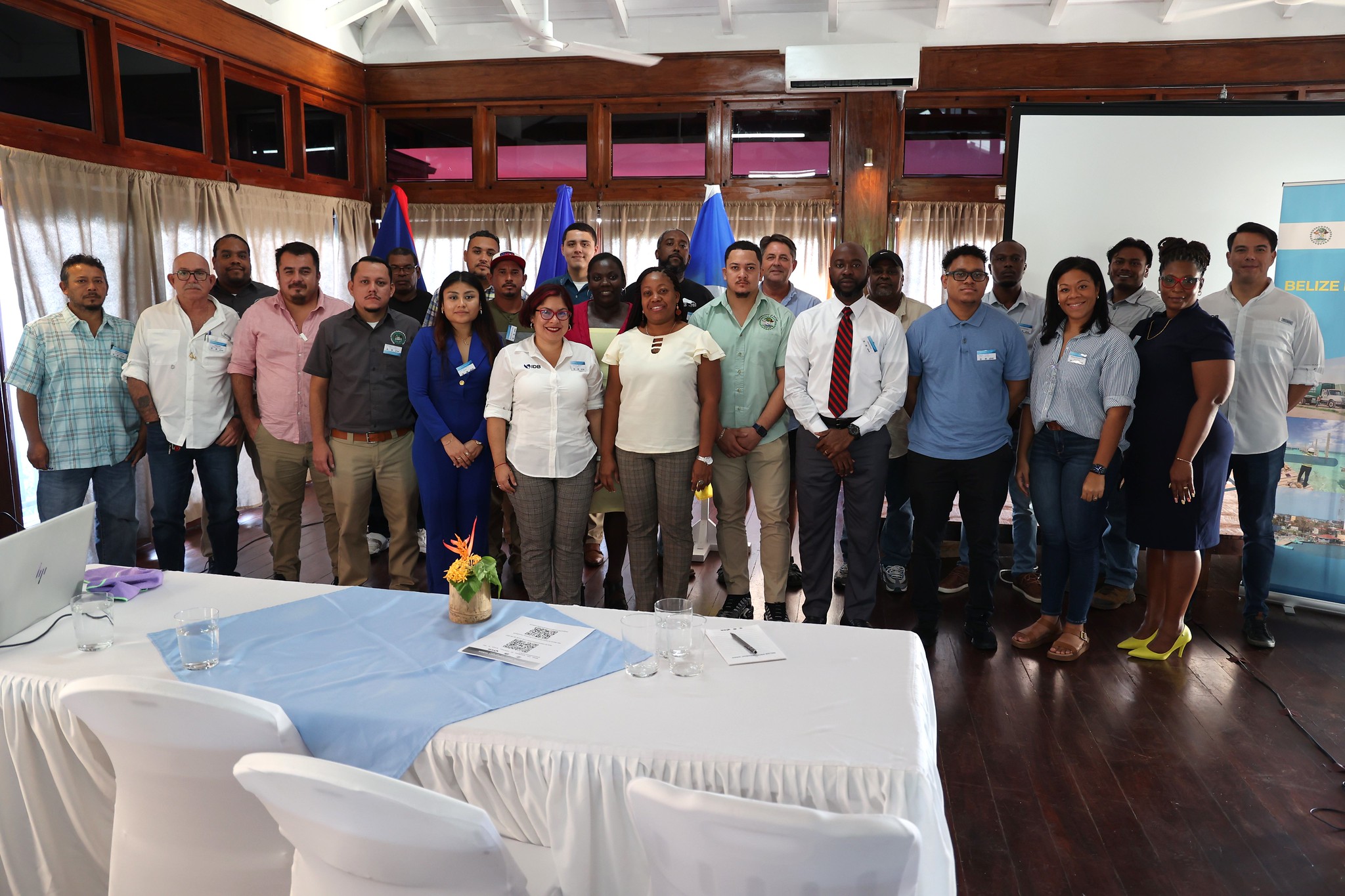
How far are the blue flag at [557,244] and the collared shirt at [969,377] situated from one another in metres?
2.30

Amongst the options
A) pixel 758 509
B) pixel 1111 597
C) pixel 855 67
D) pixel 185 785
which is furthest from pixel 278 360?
pixel 855 67

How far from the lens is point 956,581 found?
4.43m

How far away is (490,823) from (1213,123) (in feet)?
17.5

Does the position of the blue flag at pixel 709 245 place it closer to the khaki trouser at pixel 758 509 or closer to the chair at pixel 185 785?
the khaki trouser at pixel 758 509

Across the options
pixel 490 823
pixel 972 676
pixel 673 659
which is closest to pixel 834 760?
pixel 673 659

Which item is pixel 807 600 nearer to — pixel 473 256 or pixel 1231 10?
pixel 473 256

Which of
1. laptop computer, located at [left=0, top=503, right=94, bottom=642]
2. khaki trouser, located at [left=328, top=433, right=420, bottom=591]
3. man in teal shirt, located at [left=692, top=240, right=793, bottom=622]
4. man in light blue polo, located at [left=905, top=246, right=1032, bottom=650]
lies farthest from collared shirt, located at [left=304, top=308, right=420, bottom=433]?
man in light blue polo, located at [left=905, top=246, right=1032, bottom=650]

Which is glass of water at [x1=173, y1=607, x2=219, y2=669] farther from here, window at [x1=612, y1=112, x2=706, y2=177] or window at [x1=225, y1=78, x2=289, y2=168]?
window at [x1=612, y1=112, x2=706, y2=177]

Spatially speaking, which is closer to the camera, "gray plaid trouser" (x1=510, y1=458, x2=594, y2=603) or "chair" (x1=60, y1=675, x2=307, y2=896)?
"chair" (x1=60, y1=675, x2=307, y2=896)

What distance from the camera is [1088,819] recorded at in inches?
98.7

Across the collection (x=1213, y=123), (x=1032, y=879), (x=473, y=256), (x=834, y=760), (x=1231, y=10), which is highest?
(x=1231, y=10)

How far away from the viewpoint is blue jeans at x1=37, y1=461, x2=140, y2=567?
12.6ft

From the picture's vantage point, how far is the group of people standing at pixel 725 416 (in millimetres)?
3383

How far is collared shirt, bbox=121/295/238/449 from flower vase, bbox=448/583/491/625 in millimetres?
2434
